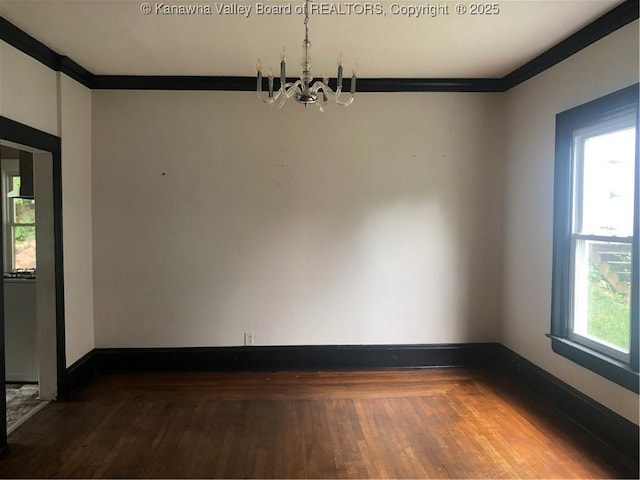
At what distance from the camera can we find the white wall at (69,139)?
9.29ft

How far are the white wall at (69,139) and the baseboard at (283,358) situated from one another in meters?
0.39

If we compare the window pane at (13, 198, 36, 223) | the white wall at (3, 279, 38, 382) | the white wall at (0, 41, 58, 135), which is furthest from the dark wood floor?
the white wall at (0, 41, 58, 135)

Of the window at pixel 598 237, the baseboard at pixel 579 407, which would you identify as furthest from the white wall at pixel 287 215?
the window at pixel 598 237

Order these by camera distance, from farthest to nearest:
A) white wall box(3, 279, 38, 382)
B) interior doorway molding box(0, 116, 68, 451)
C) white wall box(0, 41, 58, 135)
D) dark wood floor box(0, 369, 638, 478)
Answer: white wall box(3, 279, 38, 382) → interior doorway molding box(0, 116, 68, 451) → white wall box(0, 41, 58, 135) → dark wood floor box(0, 369, 638, 478)

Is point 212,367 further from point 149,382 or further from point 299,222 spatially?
point 299,222

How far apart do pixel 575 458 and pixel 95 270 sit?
13.2 feet

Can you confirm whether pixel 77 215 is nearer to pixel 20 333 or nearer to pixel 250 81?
pixel 20 333

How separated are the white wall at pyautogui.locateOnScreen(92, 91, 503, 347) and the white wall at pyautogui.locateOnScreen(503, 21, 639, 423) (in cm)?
24

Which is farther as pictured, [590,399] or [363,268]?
[363,268]

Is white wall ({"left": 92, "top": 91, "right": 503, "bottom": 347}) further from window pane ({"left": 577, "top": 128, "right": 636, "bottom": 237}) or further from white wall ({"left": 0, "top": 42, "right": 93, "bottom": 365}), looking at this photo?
window pane ({"left": 577, "top": 128, "right": 636, "bottom": 237})

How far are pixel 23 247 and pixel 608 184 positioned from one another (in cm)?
522

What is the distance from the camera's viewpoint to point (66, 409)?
3205 mm

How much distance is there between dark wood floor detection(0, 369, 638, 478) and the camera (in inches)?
96.4

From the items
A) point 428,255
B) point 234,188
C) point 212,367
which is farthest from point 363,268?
point 212,367
